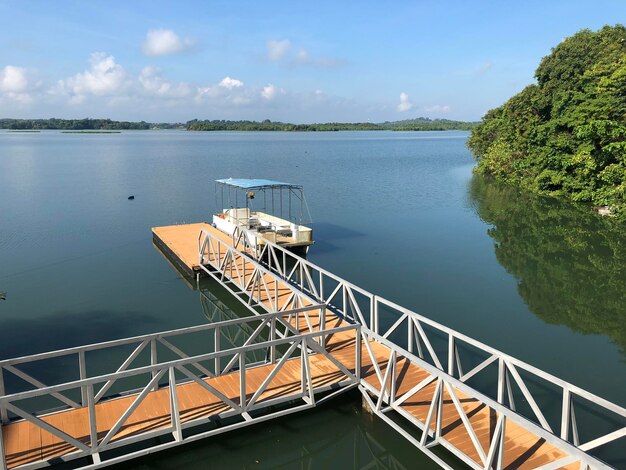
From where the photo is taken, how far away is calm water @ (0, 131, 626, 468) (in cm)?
888

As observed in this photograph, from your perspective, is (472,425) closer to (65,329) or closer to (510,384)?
(510,384)

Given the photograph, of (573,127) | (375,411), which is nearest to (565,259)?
(375,411)

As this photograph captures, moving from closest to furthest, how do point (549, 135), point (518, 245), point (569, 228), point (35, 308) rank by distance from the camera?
point (35, 308) < point (518, 245) < point (569, 228) < point (549, 135)

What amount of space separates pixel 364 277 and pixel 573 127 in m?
23.8

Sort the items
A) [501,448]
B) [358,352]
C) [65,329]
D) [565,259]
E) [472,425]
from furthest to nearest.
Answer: [565,259], [65,329], [358,352], [472,425], [501,448]

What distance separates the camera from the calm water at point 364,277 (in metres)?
8.88

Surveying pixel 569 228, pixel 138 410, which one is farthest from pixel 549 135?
pixel 138 410

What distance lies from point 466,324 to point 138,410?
8878 mm

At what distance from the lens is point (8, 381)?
34.2 feet

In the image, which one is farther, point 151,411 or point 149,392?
point 149,392

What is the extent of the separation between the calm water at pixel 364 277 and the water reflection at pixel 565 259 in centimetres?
7

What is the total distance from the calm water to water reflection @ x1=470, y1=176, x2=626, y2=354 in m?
0.07

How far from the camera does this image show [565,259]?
20.8 meters

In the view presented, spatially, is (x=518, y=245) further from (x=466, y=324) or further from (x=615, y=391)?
(x=615, y=391)
